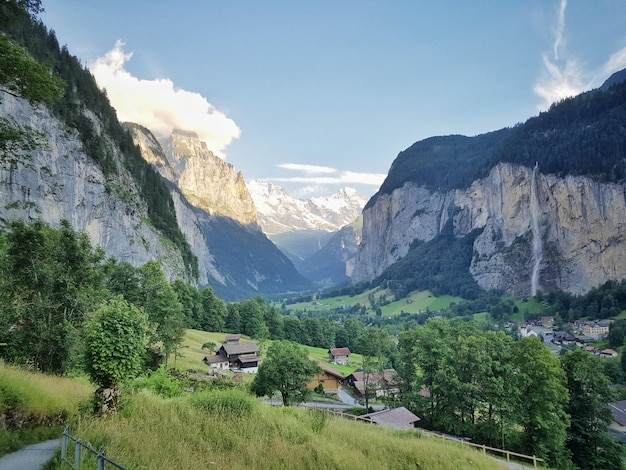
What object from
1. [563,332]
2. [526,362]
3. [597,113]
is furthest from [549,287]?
[526,362]

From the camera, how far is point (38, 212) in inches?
2408

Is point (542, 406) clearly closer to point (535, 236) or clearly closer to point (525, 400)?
point (525, 400)

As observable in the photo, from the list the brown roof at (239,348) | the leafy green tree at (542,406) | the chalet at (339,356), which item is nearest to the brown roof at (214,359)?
the brown roof at (239,348)

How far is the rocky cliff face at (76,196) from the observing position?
59250 millimetres

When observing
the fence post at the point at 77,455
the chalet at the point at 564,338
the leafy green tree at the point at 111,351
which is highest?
the leafy green tree at the point at 111,351

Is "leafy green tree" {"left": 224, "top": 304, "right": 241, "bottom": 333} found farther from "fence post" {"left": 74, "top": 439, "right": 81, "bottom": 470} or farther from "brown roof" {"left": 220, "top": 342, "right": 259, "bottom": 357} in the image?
"fence post" {"left": 74, "top": 439, "right": 81, "bottom": 470}

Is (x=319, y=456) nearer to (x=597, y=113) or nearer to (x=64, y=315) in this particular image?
(x=64, y=315)

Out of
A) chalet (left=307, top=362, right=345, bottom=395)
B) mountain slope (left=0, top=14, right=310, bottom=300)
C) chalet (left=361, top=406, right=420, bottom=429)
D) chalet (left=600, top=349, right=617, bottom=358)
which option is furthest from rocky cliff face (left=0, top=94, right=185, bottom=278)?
chalet (left=600, top=349, right=617, bottom=358)

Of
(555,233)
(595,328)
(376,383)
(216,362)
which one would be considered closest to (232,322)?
(216,362)

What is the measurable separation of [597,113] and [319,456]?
211 meters

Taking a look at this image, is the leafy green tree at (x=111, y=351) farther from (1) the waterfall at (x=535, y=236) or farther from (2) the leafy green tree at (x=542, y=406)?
(1) the waterfall at (x=535, y=236)

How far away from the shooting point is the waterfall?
165625 millimetres

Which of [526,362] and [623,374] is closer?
[526,362]

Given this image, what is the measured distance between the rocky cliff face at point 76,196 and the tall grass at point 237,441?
49234 mm
